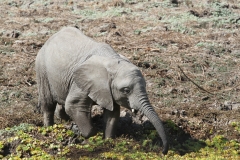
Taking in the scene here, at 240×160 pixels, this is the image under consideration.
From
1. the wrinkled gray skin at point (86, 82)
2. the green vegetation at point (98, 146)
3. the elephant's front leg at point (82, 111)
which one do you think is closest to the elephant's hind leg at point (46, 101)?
the wrinkled gray skin at point (86, 82)

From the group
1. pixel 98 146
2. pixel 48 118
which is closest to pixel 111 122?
pixel 98 146

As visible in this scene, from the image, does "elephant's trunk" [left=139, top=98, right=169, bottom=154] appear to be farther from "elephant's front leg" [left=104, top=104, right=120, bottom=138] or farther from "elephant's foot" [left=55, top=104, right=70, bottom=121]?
"elephant's foot" [left=55, top=104, right=70, bottom=121]

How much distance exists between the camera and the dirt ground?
11469 mm

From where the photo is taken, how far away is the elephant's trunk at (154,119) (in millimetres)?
8477

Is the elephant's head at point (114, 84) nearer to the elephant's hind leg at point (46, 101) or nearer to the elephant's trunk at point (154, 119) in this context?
the elephant's trunk at point (154, 119)

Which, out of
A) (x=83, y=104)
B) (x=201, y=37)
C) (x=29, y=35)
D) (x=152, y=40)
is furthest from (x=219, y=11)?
(x=83, y=104)

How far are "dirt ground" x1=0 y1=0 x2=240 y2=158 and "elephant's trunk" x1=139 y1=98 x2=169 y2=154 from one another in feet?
5.70

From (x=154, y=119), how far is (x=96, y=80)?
146 cm

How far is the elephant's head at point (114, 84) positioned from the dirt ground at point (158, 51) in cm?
167

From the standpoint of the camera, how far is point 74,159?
8.84 meters

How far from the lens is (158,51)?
1580 centimetres

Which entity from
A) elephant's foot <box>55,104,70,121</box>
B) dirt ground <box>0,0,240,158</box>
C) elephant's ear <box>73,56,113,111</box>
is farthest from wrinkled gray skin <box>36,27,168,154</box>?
dirt ground <box>0,0,240,158</box>

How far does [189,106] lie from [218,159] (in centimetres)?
335

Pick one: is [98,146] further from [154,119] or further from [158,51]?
[158,51]
